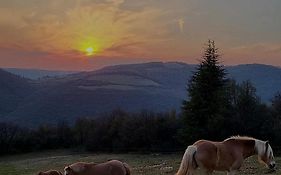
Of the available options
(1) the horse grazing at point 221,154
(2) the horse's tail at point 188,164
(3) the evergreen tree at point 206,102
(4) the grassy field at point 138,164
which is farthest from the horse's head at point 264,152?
(3) the evergreen tree at point 206,102

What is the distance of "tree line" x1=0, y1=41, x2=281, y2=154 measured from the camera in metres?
49.6

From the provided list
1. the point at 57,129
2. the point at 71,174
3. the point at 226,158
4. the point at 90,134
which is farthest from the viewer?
the point at 57,129

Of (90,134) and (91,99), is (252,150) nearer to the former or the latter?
(90,134)

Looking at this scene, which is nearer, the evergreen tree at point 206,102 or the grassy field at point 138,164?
the grassy field at point 138,164

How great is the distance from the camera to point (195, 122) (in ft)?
163

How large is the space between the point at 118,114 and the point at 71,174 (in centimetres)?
6451

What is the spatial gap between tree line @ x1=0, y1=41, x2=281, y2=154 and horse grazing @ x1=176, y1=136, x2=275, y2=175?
3387 centimetres

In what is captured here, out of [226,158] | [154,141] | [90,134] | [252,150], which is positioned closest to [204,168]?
[226,158]

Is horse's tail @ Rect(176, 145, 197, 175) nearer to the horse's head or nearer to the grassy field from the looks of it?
the horse's head

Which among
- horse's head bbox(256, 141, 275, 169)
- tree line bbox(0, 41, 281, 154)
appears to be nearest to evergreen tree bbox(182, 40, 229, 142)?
tree line bbox(0, 41, 281, 154)

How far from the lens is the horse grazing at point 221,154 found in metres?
13.9

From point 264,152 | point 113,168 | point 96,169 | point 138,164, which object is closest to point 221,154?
point 264,152

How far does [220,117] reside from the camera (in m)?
49.2

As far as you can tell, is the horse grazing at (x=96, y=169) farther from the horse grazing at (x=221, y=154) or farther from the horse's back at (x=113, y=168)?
the horse grazing at (x=221, y=154)
